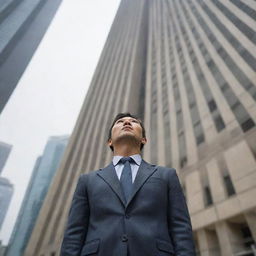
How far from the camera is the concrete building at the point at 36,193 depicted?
94775 millimetres

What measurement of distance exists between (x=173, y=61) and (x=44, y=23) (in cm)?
1441

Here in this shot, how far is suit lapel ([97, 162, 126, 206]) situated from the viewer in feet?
6.78

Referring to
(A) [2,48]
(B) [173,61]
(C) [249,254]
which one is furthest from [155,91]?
(C) [249,254]

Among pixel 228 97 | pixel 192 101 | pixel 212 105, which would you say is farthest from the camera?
pixel 192 101

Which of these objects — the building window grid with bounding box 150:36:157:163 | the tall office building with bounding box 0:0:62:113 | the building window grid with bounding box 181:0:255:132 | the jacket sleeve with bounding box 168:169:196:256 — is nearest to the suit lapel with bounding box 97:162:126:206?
the jacket sleeve with bounding box 168:169:196:256

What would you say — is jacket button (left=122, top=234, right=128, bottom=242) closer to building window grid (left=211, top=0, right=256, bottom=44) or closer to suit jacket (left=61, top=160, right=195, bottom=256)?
suit jacket (left=61, top=160, right=195, bottom=256)

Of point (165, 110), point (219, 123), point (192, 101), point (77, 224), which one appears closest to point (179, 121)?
point (192, 101)

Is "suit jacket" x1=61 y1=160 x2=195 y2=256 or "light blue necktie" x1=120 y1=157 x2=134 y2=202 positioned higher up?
"light blue necktie" x1=120 y1=157 x2=134 y2=202

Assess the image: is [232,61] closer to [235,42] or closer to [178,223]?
[235,42]

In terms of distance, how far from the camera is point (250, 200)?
360 inches

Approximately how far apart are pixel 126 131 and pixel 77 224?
1.20m

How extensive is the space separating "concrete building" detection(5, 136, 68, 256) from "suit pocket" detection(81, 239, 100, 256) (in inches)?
4192

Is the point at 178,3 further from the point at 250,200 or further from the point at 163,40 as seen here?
the point at 250,200

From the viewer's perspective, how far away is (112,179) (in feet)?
7.34
